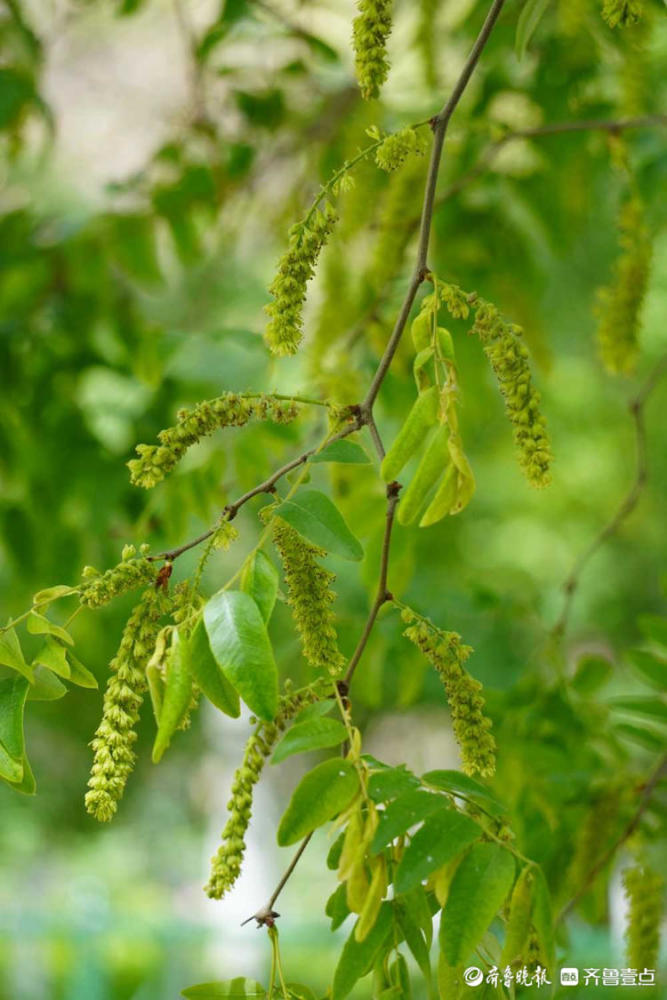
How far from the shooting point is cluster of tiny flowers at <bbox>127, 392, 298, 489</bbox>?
0.65m

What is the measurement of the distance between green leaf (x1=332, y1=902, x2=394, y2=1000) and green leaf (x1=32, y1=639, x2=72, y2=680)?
0.25m

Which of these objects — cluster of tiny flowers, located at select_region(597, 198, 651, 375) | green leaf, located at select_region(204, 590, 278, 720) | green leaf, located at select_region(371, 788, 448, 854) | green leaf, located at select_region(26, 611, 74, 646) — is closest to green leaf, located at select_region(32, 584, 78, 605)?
green leaf, located at select_region(26, 611, 74, 646)

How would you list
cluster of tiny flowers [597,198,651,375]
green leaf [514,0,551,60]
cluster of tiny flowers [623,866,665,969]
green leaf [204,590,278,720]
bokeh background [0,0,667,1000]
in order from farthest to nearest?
bokeh background [0,0,667,1000] < cluster of tiny flowers [597,198,651,375] < cluster of tiny flowers [623,866,665,969] < green leaf [514,0,551,60] < green leaf [204,590,278,720]

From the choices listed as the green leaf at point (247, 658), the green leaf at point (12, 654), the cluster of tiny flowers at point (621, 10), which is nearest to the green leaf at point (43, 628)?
the green leaf at point (12, 654)

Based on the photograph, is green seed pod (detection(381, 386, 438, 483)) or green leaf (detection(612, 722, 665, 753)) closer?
green seed pod (detection(381, 386, 438, 483))

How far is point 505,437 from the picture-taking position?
6.45m

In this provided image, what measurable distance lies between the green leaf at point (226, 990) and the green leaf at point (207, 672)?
21 centimetres

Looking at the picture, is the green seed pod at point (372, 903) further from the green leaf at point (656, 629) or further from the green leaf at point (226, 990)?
the green leaf at point (656, 629)

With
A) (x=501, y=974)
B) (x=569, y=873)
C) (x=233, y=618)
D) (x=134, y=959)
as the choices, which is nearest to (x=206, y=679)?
(x=233, y=618)

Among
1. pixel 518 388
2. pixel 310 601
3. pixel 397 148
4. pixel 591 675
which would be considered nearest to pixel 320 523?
pixel 310 601

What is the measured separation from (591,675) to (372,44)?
968mm

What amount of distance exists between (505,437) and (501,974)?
5849 millimetres

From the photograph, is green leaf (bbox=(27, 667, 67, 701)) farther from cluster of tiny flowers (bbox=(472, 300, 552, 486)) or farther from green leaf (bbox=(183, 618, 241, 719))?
cluster of tiny flowers (bbox=(472, 300, 552, 486))

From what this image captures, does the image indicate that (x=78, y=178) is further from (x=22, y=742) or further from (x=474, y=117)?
(x=22, y=742)
